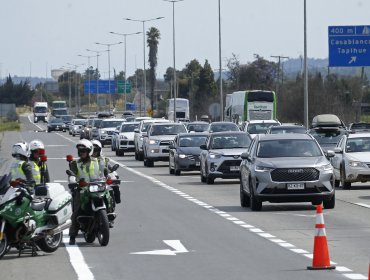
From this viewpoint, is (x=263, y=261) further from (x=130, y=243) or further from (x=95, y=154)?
(x=95, y=154)

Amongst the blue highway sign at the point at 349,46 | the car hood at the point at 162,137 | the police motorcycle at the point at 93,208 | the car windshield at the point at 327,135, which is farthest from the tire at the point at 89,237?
the blue highway sign at the point at 349,46

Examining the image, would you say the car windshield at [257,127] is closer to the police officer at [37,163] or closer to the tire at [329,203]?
the tire at [329,203]

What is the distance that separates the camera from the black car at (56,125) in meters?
132

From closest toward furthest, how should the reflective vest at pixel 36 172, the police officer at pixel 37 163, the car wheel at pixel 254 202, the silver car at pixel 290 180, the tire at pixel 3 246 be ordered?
the tire at pixel 3 246
the reflective vest at pixel 36 172
the police officer at pixel 37 163
the silver car at pixel 290 180
the car wheel at pixel 254 202

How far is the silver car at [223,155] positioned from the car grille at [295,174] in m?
10.8

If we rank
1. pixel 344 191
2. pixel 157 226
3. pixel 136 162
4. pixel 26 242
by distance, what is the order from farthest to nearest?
pixel 136 162
pixel 344 191
pixel 157 226
pixel 26 242

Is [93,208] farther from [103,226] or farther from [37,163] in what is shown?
[37,163]

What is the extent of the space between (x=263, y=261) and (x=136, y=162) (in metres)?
41.2

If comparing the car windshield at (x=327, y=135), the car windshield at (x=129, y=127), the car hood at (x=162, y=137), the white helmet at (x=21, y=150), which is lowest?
the car windshield at (x=129, y=127)

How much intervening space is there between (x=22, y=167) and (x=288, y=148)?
1010 centimetres

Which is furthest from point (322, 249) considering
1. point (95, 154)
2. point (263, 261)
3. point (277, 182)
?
point (277, 182)

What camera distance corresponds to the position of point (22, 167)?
18.4m

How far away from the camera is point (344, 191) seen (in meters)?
33.8

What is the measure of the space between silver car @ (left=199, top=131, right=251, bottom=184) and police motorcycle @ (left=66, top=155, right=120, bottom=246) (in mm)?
17682
